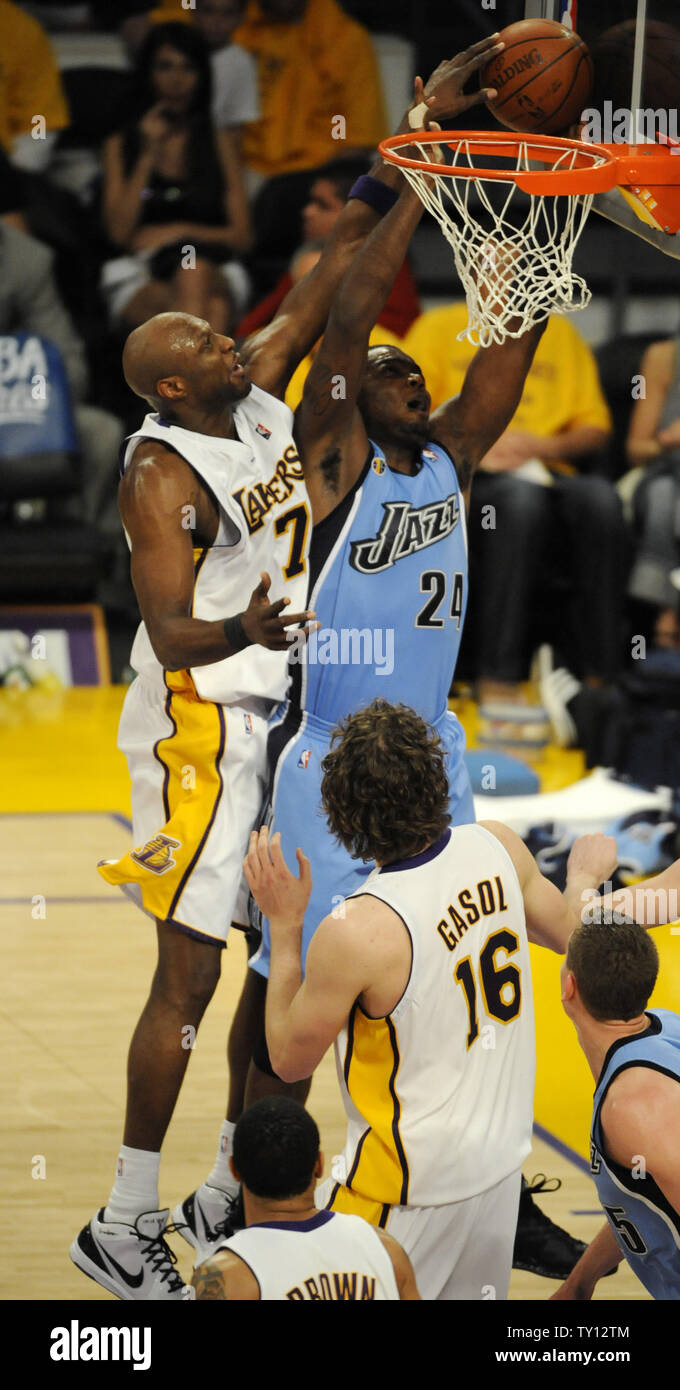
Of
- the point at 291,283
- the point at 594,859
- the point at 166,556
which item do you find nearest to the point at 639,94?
the point at 166,556

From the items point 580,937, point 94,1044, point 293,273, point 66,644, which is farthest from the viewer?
point 66,644

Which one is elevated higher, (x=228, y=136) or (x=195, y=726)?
(x=228, y=136)

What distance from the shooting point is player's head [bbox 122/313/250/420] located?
13.3 feet

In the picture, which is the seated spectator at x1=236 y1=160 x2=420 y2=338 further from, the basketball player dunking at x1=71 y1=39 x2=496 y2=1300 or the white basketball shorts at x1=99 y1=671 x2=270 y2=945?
the white basketball shorts at x1=99 y1=671 x2=270 y2=945

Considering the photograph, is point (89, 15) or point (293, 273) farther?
point (89, 15)

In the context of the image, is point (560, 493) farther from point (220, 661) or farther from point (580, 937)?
point (580, 937)

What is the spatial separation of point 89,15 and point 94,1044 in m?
8.86

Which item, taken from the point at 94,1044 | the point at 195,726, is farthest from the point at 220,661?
the point at 94,1044

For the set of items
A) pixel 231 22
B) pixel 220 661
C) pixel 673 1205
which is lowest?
pixel 673 1205

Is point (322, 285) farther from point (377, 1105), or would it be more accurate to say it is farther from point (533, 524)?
point (533, 524)

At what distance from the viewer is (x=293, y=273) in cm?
988

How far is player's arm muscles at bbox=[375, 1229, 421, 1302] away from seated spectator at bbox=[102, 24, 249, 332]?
8608mm

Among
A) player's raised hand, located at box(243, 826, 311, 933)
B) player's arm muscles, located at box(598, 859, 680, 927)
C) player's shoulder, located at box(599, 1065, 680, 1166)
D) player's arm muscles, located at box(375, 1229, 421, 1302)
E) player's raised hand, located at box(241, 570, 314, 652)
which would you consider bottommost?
player's arm muscles, located at box(375, 1229, 421, 1302)

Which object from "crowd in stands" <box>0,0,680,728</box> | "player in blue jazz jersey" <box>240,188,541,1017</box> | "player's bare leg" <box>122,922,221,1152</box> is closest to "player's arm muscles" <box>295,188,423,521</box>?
"player in blue jazz jersey" <box>240,188,541,1017</box>
